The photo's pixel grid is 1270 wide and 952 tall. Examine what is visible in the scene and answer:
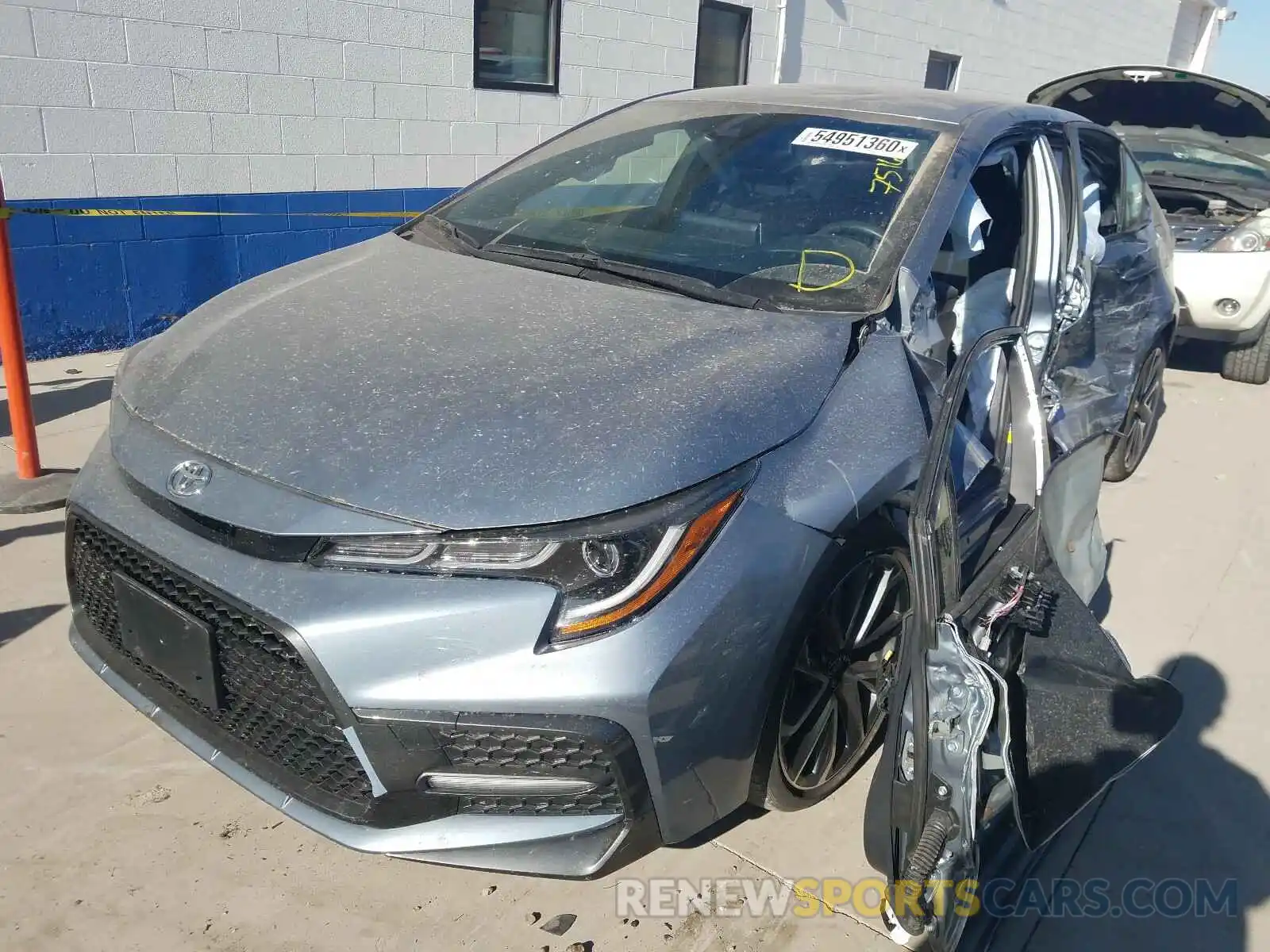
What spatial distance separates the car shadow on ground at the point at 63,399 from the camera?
15.3 ft

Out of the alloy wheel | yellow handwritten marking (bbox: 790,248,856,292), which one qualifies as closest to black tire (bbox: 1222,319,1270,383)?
yellow handwritten marking (bbox: 790,248,856,292)

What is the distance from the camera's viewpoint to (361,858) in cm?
231

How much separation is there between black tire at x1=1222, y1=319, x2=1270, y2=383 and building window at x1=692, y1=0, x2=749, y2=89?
169 inches

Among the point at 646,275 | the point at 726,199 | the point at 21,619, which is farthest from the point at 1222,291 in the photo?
the point at 21,619

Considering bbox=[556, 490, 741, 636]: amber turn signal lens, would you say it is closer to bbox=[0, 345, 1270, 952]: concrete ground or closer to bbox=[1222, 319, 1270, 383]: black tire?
bbox=[0, 345, 1270, 952]: concrete ground

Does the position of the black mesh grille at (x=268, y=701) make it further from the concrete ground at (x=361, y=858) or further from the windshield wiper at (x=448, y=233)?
the windshield wiper at (x=448, y=233)

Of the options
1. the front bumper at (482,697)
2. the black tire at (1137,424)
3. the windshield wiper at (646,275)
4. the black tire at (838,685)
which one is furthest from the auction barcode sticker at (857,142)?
the black tire at (1137,424)

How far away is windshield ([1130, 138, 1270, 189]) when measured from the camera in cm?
668

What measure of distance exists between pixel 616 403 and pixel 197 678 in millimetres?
992

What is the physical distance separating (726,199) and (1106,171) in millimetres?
2307

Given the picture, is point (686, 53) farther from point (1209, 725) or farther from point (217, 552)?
point (217, 552)

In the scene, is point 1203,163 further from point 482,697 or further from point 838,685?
point 482,697

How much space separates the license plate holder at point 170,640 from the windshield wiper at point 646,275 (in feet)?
4.46

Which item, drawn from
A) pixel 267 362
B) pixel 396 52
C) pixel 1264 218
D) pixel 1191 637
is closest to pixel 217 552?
pixel 267 362
